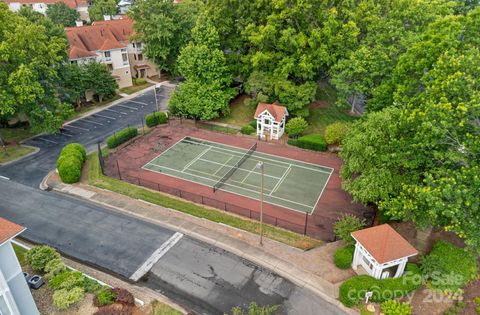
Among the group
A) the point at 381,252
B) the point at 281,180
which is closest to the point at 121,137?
the point at 281,180

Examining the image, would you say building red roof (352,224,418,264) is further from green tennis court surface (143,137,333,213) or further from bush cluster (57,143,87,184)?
bush cluster (57,143,87,184)

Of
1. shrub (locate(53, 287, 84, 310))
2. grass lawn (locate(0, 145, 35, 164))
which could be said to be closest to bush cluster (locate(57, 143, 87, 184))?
grass lawn (locate(0, 145, 35, 164))

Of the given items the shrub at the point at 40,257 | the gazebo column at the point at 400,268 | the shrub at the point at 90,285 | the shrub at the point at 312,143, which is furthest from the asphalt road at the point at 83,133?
the gazebo column at the point at 400,268

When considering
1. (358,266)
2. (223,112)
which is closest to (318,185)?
(358,266)

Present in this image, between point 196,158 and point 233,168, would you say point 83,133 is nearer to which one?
point 196,158

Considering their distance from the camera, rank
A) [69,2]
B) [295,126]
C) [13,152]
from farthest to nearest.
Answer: [69,2], [295,126], [13,152]
